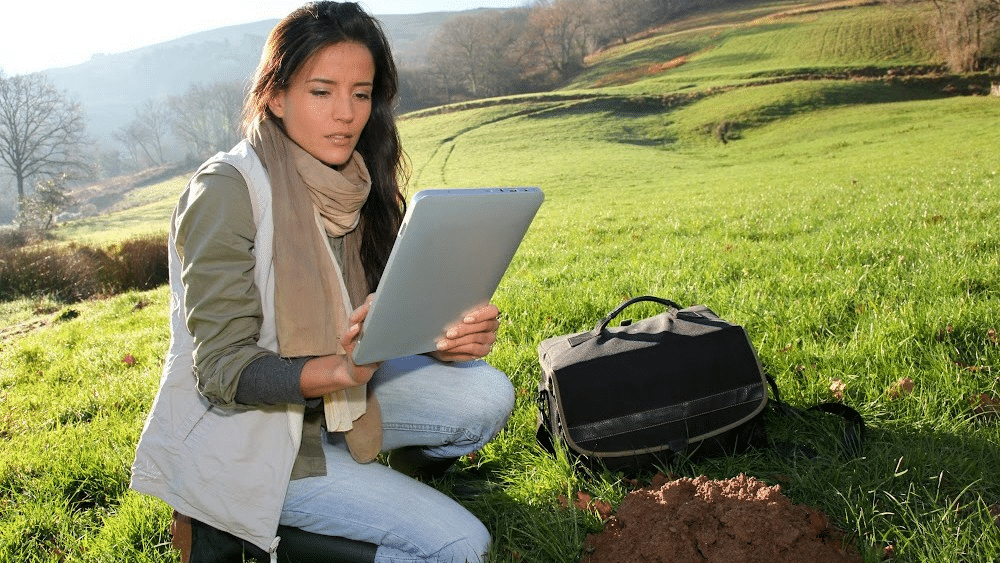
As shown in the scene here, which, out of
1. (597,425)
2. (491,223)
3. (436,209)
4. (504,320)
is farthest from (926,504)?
(504,320)

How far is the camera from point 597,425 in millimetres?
2883

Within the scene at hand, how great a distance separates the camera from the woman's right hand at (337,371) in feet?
6.73

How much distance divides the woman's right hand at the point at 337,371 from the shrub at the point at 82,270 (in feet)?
53.6

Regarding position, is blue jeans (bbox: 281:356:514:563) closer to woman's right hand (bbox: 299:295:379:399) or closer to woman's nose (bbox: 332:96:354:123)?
woman's right hand (bbox: 299:295:379:399)

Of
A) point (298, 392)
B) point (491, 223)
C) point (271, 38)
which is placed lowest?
point (298, 392)

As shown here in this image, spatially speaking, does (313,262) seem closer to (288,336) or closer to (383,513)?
(288,336)

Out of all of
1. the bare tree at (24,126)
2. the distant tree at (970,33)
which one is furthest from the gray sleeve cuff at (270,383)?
the bare tree at (24,126)

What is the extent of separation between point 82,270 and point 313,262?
56.9 feet

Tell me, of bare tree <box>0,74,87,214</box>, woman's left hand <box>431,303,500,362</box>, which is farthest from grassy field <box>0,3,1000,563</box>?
bare tree <box>0,74,87,214</box>

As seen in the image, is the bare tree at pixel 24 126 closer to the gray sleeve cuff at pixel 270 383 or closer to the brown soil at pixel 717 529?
the gray sleeve cuff at pixel 270 383

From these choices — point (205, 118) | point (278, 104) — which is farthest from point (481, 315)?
point (205, 118)

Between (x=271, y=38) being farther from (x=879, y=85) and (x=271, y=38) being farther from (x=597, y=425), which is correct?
(x=879, y=85)

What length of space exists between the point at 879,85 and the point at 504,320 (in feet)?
162

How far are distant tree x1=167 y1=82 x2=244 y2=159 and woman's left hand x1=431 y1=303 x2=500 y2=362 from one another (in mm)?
132091
